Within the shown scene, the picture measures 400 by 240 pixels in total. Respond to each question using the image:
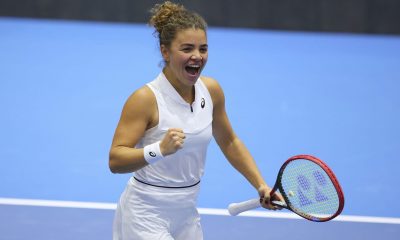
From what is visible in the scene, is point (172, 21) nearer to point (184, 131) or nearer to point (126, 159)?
point (184, 131)

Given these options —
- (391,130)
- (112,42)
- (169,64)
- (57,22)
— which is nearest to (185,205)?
(169,64)

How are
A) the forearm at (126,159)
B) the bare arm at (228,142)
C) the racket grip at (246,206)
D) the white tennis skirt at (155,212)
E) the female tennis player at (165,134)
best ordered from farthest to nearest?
the bare arm at (228,142) < the racket grip at (246,206) < the white tennis skirt at (155,212) < the female tennis player at (165,134) < the forearm at (126,159)

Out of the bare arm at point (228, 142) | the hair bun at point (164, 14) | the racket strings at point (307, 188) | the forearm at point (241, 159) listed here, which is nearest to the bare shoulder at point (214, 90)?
the bare arm at point (228, 142)

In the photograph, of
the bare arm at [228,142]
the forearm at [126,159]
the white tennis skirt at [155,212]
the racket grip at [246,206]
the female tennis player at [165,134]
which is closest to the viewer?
the forearm at [126,159]

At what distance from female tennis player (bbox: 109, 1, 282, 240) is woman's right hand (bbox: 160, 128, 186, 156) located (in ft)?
0.50

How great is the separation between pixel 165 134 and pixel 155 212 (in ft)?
1.47

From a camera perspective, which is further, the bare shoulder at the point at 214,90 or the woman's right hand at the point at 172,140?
the bare shoulder at the point at 214,90

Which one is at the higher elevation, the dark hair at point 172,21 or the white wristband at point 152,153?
the dark hair at point 172,21

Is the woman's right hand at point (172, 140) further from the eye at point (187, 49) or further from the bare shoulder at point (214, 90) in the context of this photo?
the bare shoulder at point (214, 90)

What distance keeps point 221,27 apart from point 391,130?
5.45 m

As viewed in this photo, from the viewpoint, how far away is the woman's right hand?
355 cm

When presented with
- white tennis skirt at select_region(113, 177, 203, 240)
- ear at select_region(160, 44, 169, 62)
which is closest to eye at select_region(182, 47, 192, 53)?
ear at select_region(160, 44, 169, 62)

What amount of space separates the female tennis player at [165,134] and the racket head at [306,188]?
92 millimetres

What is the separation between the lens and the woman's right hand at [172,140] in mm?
3551
